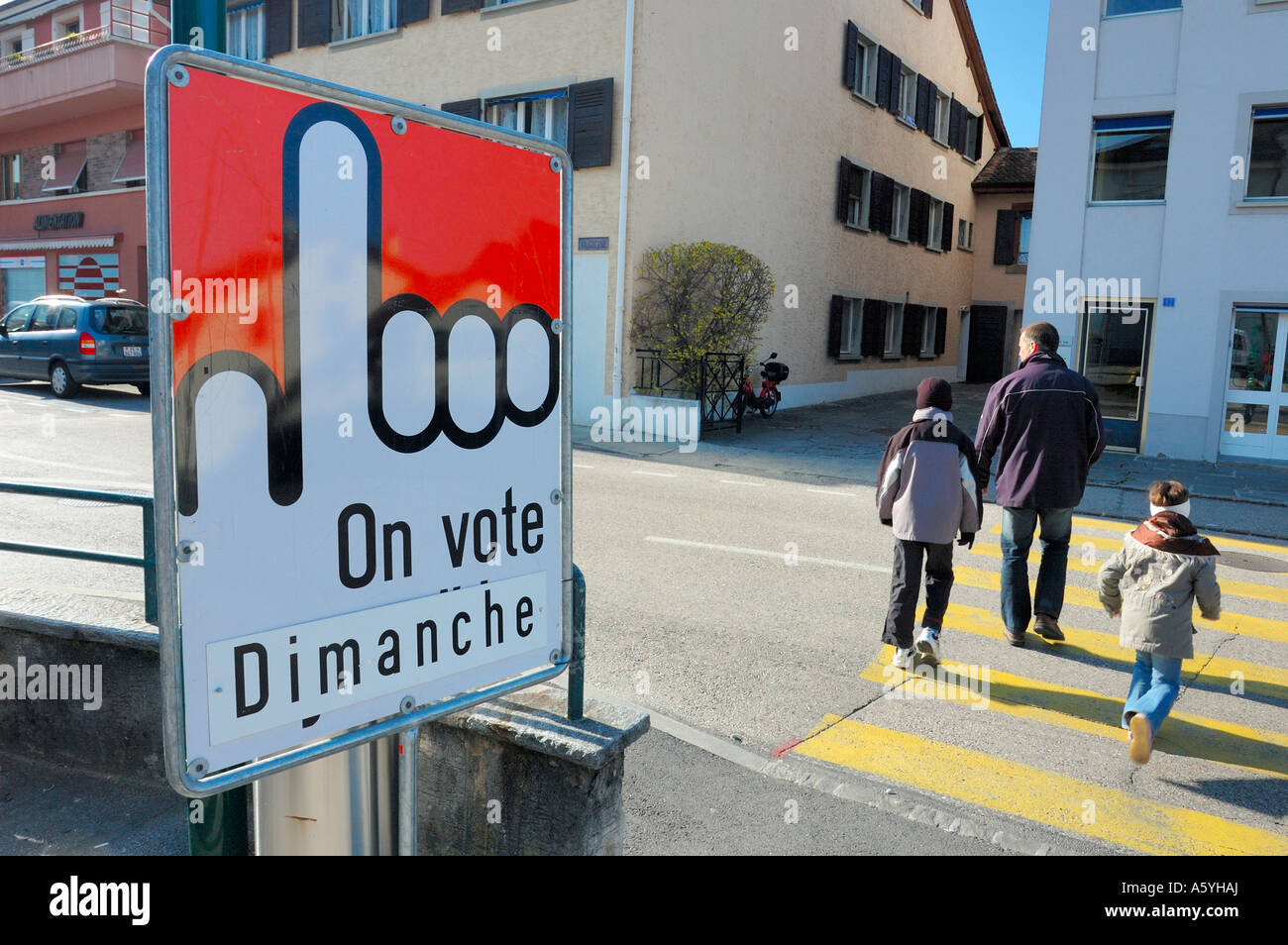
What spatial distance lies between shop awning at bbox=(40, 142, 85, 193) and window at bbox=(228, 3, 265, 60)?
786 cm

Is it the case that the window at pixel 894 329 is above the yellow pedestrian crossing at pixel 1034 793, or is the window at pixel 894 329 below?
above

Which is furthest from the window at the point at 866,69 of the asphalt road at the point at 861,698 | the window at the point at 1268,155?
the asphalt road at the point at 861,698

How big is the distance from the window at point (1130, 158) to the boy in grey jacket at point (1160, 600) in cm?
1315

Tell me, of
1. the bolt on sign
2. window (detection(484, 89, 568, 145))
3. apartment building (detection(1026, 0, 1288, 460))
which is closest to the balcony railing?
window (detection(484, 89, 568, 145))

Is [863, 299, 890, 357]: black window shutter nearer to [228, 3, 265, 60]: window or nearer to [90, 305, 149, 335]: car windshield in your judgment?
[228, 3, 265, 60]: window

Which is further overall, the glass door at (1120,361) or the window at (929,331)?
the window at (929,331)

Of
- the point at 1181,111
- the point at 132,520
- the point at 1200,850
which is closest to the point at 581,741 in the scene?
the point at 1200,850

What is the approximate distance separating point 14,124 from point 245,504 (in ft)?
111

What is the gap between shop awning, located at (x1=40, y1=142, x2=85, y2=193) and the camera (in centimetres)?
2744

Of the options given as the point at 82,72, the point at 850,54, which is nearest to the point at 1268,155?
the point at 850,54

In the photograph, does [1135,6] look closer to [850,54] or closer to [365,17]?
[850,54]

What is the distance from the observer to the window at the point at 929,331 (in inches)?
1115

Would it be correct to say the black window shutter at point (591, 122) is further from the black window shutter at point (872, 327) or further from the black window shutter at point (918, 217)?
the black window shutter at point (918, 217)
